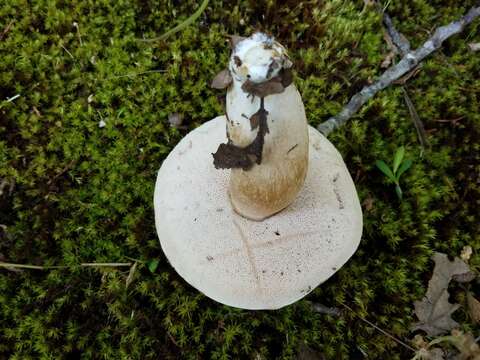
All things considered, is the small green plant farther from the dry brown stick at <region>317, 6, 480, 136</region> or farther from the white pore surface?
the white pore surface

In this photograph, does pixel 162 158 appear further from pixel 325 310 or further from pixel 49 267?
pixel 325 310

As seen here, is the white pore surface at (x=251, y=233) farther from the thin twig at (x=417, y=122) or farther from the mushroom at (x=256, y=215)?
the thin twig at (x=417, y=122)

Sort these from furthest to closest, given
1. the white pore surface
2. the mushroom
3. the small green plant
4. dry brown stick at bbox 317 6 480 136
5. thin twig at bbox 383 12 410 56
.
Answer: thin twig at bbox 383 12 410 56 < dry brown stick at bbox 317 6 480 136 < the small green plant < the white pore surface < the mushroom

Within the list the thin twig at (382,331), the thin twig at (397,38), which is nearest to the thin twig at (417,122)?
the thin twig at (397,38)

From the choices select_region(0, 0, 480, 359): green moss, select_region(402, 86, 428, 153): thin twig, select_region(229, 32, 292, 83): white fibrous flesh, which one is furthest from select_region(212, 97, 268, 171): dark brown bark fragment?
select_region(402, 86, 428, 153): thin twig

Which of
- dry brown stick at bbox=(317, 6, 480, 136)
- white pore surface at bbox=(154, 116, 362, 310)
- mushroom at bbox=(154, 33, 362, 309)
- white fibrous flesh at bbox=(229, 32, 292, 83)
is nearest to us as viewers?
white fibrous flesh at bbox=(229, 32, 292, 83)

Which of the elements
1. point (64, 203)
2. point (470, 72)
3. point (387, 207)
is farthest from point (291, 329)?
point (470, 72)

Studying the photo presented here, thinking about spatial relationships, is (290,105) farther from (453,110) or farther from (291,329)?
(453,110)
